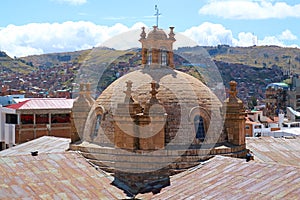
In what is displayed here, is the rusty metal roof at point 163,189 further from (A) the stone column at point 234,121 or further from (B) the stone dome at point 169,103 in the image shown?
(A) the stone column at point 234,121

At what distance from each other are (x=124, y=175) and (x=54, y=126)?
27749 millimetres

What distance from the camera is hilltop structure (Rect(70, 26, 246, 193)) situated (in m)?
21.6

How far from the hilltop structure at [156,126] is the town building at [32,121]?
71.6ft

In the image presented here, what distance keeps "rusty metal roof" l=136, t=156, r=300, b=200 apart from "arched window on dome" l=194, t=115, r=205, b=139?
140 centimetres

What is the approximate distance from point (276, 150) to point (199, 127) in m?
6.66

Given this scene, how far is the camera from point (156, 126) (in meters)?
21.6

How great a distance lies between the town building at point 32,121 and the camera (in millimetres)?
46344

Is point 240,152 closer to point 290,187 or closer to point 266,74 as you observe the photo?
point 290,187

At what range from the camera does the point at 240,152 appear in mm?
23672

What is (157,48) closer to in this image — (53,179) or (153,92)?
(153,92)

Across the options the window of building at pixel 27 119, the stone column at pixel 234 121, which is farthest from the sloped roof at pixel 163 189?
the window of building at pixel 27 119

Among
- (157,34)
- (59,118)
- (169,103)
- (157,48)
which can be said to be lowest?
(59,118)

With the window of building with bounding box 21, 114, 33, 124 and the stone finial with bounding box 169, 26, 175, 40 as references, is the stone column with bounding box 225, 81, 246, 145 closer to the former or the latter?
the stone finial with bounding box 169, 26, 175, 40

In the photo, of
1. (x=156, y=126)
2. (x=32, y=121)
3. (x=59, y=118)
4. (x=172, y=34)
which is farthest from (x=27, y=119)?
(x=156, y=126)
